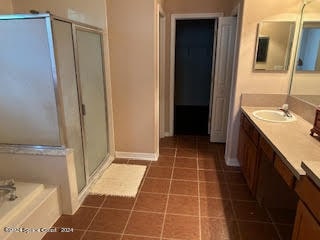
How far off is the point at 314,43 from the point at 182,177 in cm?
206

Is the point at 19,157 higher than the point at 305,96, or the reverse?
the point at 305,96

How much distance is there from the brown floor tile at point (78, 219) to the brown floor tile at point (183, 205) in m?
0.76

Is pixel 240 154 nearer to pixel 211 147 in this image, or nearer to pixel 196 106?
pixel 211 147

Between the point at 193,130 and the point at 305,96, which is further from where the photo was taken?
the point at 193,130

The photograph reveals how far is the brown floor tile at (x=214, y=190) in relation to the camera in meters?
2.45

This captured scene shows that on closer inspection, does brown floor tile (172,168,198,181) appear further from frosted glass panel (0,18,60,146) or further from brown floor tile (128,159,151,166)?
frosted glass panel (0,18,60,146)

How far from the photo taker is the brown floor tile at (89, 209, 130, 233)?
1.98 metres

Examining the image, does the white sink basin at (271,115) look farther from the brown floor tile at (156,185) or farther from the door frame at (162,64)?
the door frame at (162,64)

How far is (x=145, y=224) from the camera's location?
203cm

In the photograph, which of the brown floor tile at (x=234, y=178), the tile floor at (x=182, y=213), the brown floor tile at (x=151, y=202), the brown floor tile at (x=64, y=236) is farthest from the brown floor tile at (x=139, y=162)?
the brown floor tile at (x=64, y=236)

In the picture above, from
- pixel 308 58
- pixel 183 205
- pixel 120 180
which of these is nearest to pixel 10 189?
pixel 120 180

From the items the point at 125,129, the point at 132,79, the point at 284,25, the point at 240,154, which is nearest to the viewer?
the point at 284,25

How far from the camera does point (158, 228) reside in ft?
6.50

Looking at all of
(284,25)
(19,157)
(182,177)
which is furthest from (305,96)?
(19,157)
